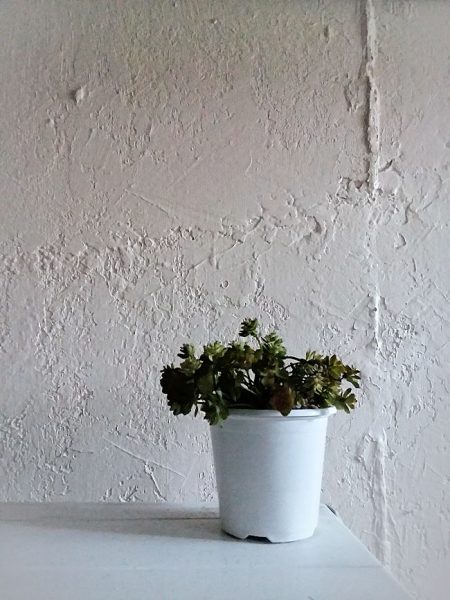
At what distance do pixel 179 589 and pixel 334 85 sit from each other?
2.47 feet

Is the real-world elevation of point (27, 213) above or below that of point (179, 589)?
above

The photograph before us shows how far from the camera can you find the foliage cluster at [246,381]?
0.71m

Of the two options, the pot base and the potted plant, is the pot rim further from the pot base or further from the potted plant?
the pot base

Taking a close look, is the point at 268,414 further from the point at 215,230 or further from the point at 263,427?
the point at 215,230

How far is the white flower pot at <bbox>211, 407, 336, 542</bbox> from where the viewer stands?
2.33 ft

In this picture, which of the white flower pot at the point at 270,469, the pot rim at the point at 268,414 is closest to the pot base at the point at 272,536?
the white flower pot at the point at 270,469

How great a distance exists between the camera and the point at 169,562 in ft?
2.15

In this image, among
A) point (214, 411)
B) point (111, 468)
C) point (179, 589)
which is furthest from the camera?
point (111, 468)

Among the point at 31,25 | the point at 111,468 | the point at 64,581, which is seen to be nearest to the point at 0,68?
the point at 31,25

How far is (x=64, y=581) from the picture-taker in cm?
60

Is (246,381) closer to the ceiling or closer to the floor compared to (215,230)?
closer to the floor

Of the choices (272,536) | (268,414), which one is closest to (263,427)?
(268,414)

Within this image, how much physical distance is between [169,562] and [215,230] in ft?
1.60

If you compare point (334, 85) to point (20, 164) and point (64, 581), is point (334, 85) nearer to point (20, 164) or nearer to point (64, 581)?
point (20, 164)
